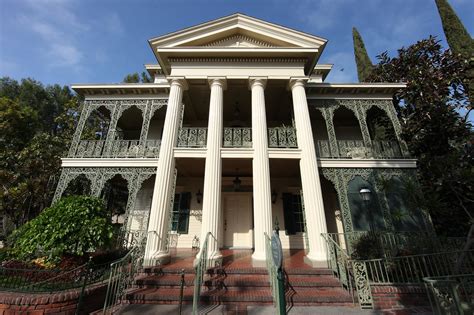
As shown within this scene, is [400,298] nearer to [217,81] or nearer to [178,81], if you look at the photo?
[217,81]

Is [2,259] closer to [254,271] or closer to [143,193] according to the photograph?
[143,193]

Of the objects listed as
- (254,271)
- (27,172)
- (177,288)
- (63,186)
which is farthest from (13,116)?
(254,271)

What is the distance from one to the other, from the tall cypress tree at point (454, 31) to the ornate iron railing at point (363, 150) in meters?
8.24

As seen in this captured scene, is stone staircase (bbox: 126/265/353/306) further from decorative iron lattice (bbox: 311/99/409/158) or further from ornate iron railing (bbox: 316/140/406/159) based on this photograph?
decorative iron lattice (bbox: 311/99/409/158)

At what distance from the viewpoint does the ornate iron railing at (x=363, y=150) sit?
880 cm

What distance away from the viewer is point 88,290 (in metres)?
4.51

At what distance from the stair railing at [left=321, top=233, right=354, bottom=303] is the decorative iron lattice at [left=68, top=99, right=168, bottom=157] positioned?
8.21m

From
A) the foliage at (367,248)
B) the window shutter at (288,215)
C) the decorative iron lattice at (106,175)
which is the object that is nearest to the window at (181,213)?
the decorative iron lattice at (106,175)

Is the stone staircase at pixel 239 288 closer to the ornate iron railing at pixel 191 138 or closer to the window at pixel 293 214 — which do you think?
the window at pixel 293 214

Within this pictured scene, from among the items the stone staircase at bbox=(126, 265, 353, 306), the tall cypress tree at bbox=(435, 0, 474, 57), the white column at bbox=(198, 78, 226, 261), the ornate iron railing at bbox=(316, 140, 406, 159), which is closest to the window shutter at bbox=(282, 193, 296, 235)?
the ornate iron railing at bbox=(316, 140, 406, 159)

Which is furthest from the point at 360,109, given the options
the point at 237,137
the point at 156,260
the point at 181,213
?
the point at 156,260

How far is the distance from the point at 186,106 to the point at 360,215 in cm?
949

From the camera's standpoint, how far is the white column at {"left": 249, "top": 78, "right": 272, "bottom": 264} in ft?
20.9

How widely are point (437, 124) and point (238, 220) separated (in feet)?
36.8
